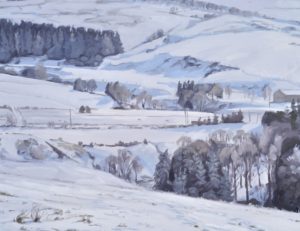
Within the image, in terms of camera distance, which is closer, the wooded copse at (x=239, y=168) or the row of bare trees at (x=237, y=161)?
the wooded copse at (x=239, y=168)

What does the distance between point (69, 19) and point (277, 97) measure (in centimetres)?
3599

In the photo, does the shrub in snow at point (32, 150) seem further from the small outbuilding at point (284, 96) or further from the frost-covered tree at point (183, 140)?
the small outbuilding at point (284, 96)

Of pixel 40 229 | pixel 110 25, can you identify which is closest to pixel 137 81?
pixel 110 25

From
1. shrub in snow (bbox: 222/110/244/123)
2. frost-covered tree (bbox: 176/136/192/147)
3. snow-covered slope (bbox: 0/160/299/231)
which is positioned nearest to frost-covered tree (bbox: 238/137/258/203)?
frost-covered tree (bbox: 176/136/192/147)

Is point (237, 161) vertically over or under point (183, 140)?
under

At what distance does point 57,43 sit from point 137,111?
95.8 feet

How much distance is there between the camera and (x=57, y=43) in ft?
174

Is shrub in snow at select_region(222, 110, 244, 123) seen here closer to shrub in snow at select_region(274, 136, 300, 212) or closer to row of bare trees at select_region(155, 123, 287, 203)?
row of bare trees at select_region(155, 123, 287, 203)

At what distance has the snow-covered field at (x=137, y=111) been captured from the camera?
607 centimetres

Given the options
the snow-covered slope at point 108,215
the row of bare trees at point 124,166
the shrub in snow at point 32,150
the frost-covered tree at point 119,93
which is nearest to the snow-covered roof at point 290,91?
the frost-covered tree at point 119,93

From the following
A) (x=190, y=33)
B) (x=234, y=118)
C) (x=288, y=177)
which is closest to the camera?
(x=288, y=177)

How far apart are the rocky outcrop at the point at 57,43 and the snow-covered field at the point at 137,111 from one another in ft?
4.41

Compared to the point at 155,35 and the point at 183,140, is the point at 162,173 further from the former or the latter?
the point at 155,35

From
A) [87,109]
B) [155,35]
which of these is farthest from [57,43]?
[87,109]
